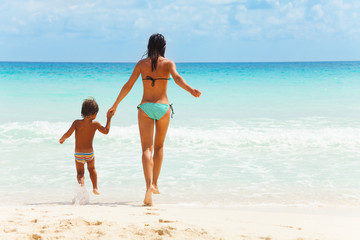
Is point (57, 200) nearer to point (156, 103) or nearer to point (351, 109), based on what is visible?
point (156, 103)

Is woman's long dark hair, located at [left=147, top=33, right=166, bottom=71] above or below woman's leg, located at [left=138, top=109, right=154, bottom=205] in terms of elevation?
above

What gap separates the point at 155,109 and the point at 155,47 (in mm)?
598

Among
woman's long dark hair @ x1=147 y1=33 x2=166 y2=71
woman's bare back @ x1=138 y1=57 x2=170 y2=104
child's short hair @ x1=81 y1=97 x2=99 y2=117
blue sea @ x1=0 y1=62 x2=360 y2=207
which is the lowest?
blue sea @ x1=0 y1=62 x2=360 y2=207

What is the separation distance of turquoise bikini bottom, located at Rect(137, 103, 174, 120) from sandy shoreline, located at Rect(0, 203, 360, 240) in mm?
874

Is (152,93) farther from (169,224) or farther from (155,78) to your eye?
(169,224)

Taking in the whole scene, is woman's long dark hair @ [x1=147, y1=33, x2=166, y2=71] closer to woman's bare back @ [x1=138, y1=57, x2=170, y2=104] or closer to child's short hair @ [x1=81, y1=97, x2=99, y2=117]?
woman's bare back @ [x1=138, y1=57, x2=170, y2=104]

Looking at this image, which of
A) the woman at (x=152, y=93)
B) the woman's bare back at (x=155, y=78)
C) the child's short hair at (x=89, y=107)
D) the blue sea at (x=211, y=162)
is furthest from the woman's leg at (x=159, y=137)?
the child's short hair at (x=89, y=107)

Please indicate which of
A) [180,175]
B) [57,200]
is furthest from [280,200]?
[57,200]

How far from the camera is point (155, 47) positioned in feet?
12.8

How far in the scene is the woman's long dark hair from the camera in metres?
3.88

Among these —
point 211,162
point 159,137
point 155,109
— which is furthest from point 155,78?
point 211,162

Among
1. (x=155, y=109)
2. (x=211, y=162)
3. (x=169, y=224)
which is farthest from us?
(x=211, y=162)

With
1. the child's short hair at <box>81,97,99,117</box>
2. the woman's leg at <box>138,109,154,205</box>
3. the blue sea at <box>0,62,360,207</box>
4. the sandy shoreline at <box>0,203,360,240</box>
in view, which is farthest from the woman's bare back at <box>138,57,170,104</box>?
the blue sea at <box>0,62,360,207</box>

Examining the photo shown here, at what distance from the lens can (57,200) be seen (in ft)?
14.4
